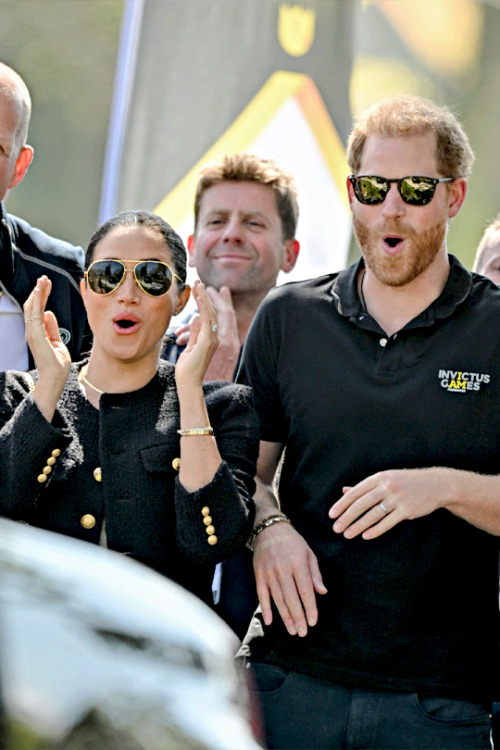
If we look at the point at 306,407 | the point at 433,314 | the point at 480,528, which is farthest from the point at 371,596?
the point at 433,314

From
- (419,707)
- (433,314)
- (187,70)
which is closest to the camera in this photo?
(419,707)

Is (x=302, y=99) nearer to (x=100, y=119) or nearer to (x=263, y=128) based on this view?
(x=263, y=128)

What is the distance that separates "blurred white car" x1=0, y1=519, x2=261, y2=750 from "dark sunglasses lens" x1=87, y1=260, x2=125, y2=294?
119cm

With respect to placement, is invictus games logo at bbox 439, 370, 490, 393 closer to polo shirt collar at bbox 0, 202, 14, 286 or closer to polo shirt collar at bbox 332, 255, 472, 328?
polo shirt collar at bbox 332, 255, 472, 328

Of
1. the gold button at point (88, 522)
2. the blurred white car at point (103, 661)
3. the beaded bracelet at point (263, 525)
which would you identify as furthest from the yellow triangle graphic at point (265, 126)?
the blurred white car at point (103, 661)

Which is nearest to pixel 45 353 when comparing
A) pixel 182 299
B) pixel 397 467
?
pixel 182 299

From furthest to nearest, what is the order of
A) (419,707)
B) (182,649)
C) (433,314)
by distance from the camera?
(433,314) → (419,707) → (182,649)

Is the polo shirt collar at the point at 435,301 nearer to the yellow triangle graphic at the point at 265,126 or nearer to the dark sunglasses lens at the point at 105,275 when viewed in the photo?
the dark sunglasses lens at the point at 105,275

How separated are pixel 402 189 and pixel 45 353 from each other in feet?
3.52

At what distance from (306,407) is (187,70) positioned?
2.73 meters

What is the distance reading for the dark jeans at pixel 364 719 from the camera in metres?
2.86

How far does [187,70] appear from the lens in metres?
5.38

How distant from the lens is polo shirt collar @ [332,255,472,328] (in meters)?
3.13

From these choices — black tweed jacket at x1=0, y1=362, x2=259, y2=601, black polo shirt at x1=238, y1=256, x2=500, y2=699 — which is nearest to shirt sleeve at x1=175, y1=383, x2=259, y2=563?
black tweed jacket at x1=0, y1=362, x2=259, y2=601
